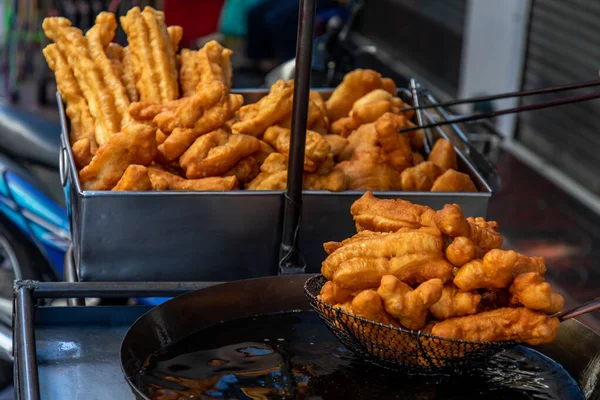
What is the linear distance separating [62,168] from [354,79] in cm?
80

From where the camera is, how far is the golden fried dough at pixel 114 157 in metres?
1.84

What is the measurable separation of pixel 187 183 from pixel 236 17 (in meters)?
5.01

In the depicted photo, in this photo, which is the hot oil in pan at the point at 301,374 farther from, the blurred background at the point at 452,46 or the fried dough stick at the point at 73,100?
the blurred background at the point at 452,46

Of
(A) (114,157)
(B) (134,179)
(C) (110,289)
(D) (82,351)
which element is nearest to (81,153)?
(A) (114,157)

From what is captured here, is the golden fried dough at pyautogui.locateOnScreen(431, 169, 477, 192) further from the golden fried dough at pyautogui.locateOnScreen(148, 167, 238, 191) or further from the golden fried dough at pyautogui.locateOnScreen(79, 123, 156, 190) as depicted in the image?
the golden fried dough at pyautogui.locateOnScreen(79, 123, 156, 190)

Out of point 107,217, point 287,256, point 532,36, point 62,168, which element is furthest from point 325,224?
point 532,36

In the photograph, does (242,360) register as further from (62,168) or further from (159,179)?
(62,168)

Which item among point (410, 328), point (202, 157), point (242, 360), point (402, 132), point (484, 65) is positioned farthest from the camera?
point (484, 65)

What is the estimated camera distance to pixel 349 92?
2314mm

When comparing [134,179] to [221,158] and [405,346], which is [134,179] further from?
[405,346]

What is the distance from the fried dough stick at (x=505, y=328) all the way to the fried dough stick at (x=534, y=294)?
1cm

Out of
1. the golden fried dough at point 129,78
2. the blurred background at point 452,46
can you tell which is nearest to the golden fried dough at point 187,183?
the golden fried dough at point 129,78

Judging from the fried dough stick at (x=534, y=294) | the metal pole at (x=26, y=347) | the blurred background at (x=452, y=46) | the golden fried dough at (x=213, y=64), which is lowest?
the blurred background at (x=452, y=46)

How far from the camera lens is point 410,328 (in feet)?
4.21
